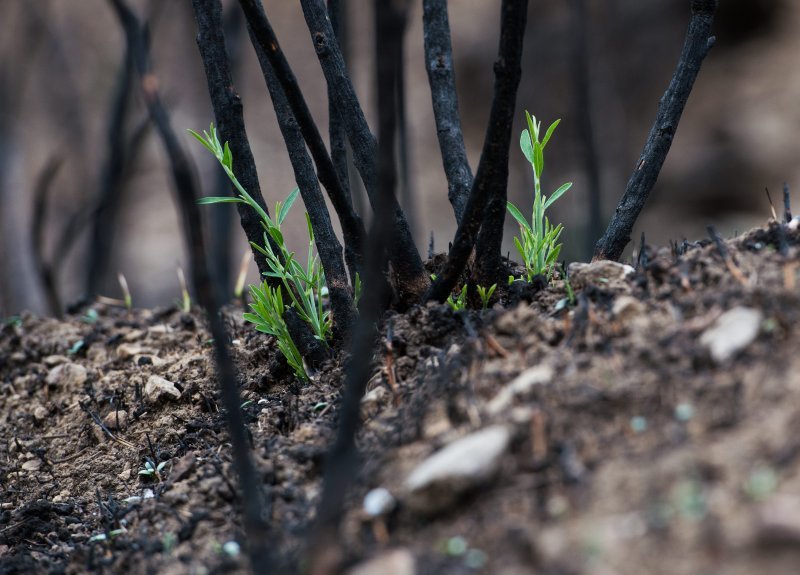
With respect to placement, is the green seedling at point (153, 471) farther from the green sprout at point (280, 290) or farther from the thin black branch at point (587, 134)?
the thin black branch at point (587, 134)

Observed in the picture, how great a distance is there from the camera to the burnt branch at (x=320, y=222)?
7.83 feet

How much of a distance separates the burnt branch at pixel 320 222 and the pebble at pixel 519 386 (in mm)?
787

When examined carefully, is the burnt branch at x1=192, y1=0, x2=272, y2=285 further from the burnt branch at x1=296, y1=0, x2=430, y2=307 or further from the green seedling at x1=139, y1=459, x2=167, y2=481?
the green seedling at x1=139, y1=459, x2=167, y2=481

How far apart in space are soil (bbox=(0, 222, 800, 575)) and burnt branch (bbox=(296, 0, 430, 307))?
0.19 metres

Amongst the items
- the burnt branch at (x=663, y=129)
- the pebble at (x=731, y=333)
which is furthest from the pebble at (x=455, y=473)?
the burnt branch at (x=663, y=129)

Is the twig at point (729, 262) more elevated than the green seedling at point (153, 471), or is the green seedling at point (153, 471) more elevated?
the twig at point (729, 262)

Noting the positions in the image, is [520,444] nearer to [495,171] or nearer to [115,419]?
[495,171]

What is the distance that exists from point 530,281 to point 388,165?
0.98 metres

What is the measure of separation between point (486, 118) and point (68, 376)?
10254 mm

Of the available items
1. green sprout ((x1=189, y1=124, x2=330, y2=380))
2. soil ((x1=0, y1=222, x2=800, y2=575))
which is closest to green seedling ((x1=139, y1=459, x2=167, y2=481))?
soil ((x1=0, y1=222, x2=800, y2=575))

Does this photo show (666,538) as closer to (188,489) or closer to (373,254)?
(373,254)

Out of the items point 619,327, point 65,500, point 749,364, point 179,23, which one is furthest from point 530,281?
point 179,23

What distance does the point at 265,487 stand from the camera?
1.75 meters

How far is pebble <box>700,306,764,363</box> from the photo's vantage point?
5.12 feet
